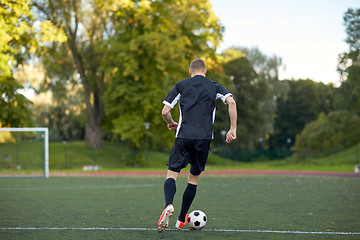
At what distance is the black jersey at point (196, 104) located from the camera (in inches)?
262

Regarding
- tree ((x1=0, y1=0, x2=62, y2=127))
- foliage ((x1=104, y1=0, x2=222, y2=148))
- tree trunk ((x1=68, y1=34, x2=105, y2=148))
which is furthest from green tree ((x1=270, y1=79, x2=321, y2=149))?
tree ((x1=0, y1=0, x2=62, y2=127))

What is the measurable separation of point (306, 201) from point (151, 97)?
26.7m

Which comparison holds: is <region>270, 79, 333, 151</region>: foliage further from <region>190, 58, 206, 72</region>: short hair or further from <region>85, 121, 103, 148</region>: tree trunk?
<region>190, 58, 206, 72</region>: short hair

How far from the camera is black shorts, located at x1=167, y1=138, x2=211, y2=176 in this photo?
6.62m

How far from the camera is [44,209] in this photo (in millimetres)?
10000

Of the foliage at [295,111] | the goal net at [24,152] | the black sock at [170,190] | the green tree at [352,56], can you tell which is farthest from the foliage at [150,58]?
the foliage at [295,111]

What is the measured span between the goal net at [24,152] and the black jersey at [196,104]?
2075 centimetres

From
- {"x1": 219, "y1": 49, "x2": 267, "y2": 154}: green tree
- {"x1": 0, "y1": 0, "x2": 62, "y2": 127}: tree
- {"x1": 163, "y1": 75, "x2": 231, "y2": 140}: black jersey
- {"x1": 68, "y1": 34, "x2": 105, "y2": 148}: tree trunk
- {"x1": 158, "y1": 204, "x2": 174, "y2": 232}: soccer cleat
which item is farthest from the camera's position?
{"x1": 219, "y1": 49, "x2": 267, "y2": 154}: green tree

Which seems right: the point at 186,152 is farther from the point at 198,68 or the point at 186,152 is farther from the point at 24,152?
the point at 24,152

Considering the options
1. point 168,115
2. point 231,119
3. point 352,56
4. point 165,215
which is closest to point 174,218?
point 168,115

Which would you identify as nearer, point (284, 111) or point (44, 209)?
point (44, 209)

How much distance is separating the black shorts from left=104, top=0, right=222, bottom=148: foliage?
2984cm

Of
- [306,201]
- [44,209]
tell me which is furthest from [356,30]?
[44,209]

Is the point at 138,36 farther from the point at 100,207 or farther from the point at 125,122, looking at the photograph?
the point at 100,207
